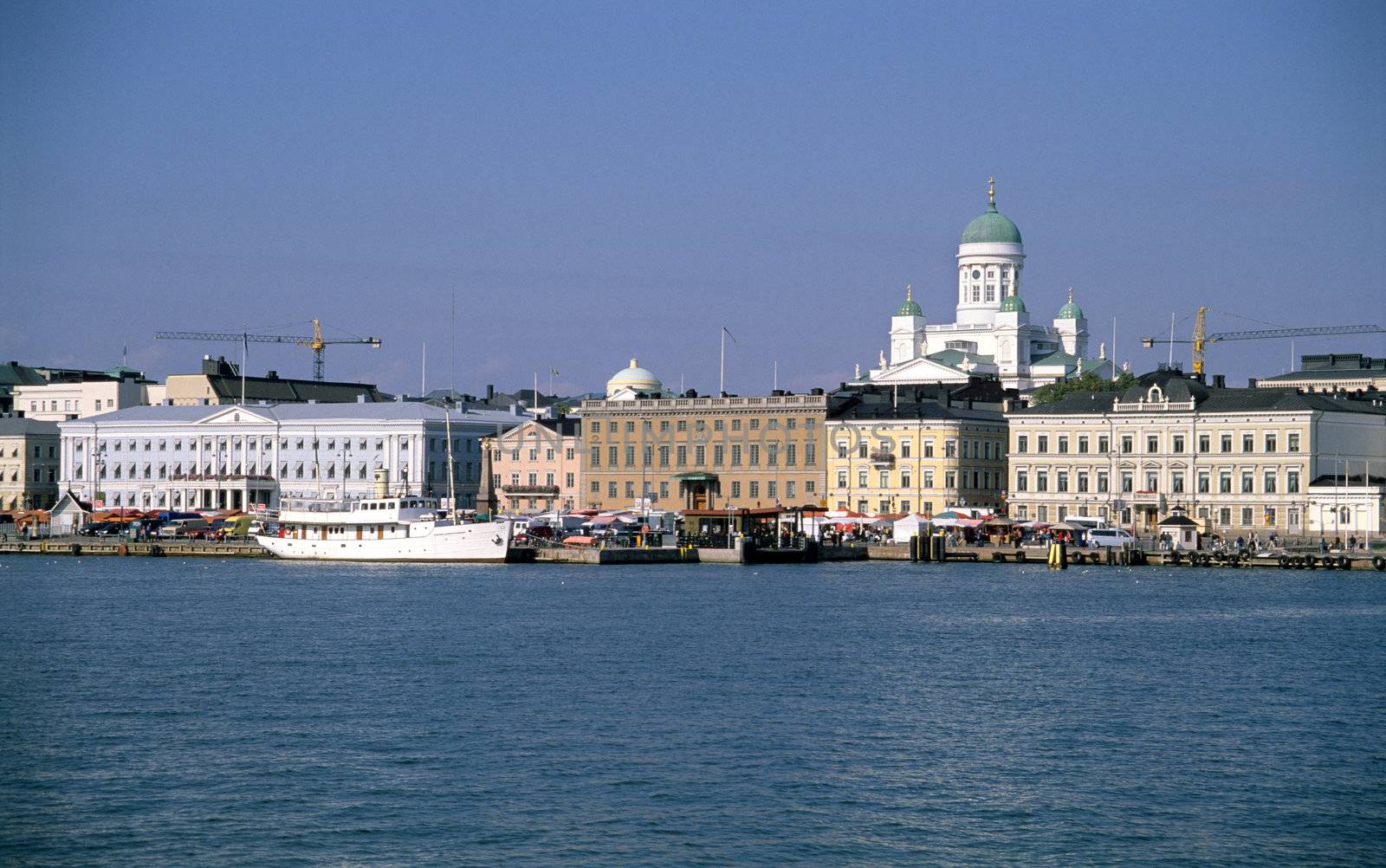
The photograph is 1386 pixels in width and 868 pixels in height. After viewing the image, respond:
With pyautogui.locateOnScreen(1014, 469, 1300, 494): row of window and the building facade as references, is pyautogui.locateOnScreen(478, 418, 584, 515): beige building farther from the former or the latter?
pyautogui.locateOnScreen(1014, 469, 1300, 494): row of window

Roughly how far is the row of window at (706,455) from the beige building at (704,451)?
0.17 feet

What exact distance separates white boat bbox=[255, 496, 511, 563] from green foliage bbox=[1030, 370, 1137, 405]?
45.3 m

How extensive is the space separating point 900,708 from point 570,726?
729 centimetres

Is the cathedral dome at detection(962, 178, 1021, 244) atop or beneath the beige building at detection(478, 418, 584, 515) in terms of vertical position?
atop

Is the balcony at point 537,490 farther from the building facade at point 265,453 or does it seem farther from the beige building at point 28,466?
the beige building at point 28,466

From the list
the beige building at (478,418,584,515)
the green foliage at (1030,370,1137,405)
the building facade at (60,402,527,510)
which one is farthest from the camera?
the building facade at (60,402,527,510)

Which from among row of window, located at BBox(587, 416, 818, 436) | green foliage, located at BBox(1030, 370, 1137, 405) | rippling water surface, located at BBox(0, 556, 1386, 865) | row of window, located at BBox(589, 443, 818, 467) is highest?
green foliage, located at BBox(1030, 370, 1137, 405)

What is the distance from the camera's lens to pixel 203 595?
240ft

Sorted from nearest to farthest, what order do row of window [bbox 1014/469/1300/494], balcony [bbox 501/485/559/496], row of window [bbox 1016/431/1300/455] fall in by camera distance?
1. row of window [bbox 1016/431/1300/455]
2. row of window [bbox 1014/469/1300/494]
3. balcony [bbox 501/485/559/496]

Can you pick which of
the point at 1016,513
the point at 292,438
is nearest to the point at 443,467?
the point at 292,438

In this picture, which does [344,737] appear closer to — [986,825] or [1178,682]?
[986,825]

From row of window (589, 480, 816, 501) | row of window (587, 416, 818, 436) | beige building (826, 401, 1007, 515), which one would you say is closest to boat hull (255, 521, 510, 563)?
row of window (589, 480, 816, 501)

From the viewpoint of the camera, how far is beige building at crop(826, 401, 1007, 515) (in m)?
119

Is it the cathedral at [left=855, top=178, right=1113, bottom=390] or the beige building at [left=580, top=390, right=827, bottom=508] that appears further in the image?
the cathedral at [left=855, top=178, right=1113, bottom=390]
